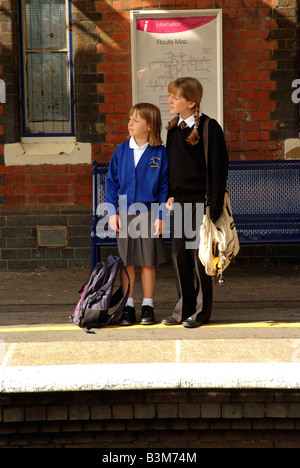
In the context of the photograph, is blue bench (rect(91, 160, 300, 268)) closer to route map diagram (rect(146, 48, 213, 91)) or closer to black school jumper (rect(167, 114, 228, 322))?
route map diagram (rect(146, 48, 213, 91))

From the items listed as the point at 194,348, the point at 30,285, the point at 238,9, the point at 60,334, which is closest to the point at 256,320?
the point at 194,348

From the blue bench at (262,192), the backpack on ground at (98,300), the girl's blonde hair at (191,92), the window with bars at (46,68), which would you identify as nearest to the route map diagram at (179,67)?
the window with bars at (46,68)

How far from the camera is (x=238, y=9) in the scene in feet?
27.3

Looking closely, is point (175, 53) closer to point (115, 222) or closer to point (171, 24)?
point (171, 24)

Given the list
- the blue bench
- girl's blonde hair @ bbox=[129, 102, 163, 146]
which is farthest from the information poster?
girl's blonde hair @ bbox=[129, 102, 163, 146]

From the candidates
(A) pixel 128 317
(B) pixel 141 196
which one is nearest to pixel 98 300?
(A) pixel 128 317

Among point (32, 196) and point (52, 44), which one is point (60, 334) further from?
point (52, 44)

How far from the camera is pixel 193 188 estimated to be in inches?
225

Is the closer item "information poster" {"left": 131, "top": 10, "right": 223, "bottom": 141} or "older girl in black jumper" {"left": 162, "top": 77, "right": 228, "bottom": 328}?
"older girl in black jumper" {"left": 162, "top": 77, "right": 228, "bottom": 328}

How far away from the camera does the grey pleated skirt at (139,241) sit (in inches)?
233

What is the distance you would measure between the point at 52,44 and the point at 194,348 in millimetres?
4734

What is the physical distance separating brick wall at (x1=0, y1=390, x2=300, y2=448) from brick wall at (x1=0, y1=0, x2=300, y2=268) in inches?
162

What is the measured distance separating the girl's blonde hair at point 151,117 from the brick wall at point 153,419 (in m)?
2.05

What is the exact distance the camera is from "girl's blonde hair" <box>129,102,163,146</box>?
578 cm
